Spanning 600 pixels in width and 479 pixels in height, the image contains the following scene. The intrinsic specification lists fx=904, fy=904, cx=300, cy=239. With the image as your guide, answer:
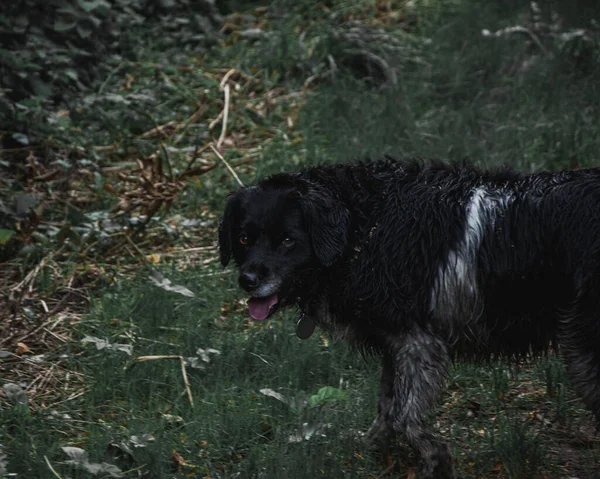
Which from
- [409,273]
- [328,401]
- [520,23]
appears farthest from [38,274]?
[520,23]

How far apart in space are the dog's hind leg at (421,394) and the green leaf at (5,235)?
2964 millimetres

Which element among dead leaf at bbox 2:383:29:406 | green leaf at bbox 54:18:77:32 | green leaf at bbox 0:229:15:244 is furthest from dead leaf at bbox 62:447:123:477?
green leaf at bbox 54:18:77:32

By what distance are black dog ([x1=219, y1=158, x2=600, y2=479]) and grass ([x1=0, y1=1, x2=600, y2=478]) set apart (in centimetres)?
44

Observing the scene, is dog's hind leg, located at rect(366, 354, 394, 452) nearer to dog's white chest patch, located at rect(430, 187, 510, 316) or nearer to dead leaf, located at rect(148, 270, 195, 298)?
dog's white chest patch, located at rect(430, 187, 510, 316)

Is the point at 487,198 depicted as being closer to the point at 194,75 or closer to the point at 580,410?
the point at 580,410

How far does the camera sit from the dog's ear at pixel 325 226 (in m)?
4.08

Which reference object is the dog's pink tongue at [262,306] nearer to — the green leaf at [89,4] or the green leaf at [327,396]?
the green leaf at [327,396]

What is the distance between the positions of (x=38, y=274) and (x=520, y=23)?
5.56m

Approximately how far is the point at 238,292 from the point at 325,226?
1.74m

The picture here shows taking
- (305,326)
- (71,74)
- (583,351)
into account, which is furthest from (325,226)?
(71,74)

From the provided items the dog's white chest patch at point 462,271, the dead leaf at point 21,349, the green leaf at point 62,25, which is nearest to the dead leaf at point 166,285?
the dead leaf at point 21,349

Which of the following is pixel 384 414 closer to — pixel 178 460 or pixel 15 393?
pixel 178 460

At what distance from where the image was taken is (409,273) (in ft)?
13.1

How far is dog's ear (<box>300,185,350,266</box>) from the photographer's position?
408 cm
